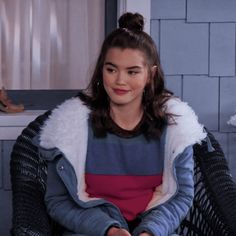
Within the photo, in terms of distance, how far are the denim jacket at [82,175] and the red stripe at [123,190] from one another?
3cm

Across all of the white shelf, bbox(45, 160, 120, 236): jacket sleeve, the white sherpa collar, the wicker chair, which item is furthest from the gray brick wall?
bbox(45, 160, 120, 236): jacket sleeve

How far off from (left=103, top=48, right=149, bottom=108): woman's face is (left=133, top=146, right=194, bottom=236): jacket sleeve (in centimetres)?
26

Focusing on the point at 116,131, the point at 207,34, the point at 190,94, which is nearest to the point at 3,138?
the point at 116,131

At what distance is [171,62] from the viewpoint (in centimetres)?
232

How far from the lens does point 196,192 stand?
2049mm

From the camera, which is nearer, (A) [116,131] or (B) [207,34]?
(A) [116,131]

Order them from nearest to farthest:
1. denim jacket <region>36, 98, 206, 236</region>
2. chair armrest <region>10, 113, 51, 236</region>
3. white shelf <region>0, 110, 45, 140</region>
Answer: chair armrest <region>10, 113, 51, 236</region>, denim jacket <region>36, 98, 206, 236</region>, white shelf <region>0, 110, 45, 140</region>

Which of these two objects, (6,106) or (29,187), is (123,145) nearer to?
(29,187)

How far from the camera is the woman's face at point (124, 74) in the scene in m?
1.78

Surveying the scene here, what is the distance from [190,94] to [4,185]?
2.83ft

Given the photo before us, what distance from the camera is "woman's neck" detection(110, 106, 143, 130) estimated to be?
187 centimetres

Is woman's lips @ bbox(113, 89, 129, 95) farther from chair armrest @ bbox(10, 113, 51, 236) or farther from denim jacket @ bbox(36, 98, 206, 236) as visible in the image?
chair armrest @ bbox(10, 113, 51, 236)

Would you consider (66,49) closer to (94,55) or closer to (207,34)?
(94,55)

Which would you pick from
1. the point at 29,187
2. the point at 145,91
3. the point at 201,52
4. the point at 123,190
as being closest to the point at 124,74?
the point at 145,91
